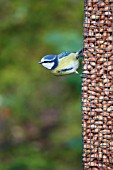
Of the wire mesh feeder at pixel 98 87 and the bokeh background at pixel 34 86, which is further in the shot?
the bokeh background at pixel 34 86

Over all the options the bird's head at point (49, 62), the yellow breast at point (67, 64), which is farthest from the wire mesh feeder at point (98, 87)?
the bird's head at point (49, 62)

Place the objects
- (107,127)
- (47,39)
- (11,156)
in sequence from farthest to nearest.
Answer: (11,156) < (47,39) < (107,127)

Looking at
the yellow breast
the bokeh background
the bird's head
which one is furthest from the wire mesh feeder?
the bokeh background

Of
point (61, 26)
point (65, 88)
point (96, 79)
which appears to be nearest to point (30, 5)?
point (61, 26)

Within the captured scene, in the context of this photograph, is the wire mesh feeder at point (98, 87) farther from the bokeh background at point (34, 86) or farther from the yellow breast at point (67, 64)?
the bokeh background at point (34, 86)

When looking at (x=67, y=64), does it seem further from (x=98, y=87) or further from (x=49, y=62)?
(x=98, y=87)

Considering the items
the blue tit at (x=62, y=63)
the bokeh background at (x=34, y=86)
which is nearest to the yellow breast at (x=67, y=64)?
the blue tit at (x=62, y=63)

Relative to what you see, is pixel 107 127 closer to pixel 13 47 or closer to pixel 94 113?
pixel 94 113
